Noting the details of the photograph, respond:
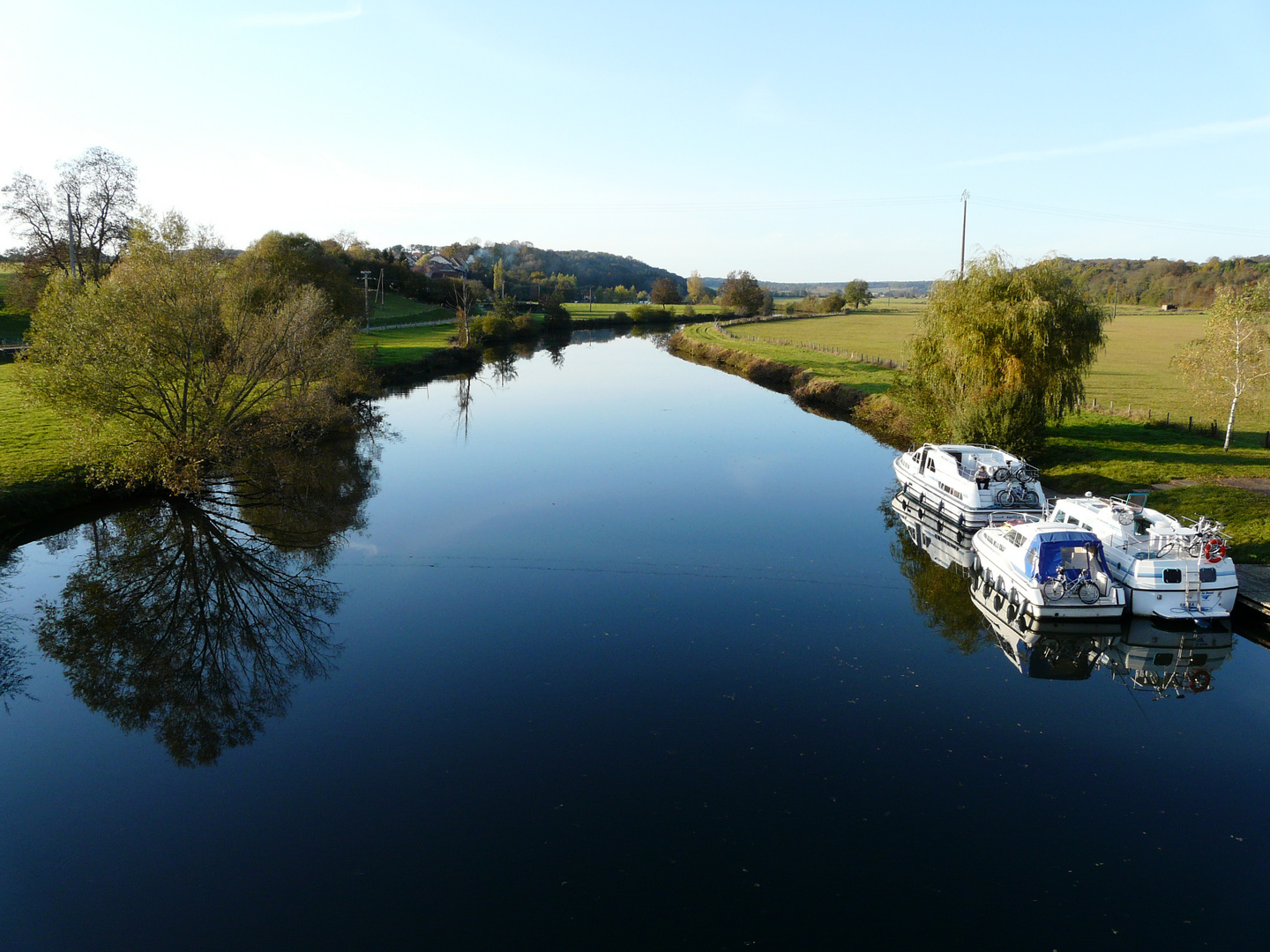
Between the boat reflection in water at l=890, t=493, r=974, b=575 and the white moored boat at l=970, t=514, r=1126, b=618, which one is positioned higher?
the white moored boat at l=970, t=514, r=1126, b=618

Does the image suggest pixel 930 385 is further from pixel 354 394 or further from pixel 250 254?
pixel 250 254

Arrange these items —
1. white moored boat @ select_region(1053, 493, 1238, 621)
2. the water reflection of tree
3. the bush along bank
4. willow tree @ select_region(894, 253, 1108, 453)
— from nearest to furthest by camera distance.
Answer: the water reflection of tree < white moored boat @ select_region(1053, 493, 1238, 621) < willow tree @ select_region(894, 253, 1108, 453) < the bush along bank

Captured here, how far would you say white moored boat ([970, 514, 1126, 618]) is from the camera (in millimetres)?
15719

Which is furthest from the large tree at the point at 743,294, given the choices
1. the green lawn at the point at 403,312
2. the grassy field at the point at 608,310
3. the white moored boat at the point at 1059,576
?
the white moored boat at the point at 1059,576

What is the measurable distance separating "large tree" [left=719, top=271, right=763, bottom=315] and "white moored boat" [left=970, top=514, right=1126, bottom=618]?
10709 cm

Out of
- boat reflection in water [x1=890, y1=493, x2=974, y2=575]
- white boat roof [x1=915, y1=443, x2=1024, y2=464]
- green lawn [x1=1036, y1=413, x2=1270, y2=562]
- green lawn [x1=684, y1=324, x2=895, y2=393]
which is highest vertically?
green lawn [x1=684, y1=324, x2=895, y2=393]

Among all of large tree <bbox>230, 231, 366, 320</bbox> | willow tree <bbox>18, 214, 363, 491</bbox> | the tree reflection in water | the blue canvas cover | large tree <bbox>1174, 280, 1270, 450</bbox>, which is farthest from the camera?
large tree <bbox>230, 231, 366, 320</bbox>

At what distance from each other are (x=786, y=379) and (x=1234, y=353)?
30.3 metres

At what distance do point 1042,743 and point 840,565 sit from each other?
24.5 ft

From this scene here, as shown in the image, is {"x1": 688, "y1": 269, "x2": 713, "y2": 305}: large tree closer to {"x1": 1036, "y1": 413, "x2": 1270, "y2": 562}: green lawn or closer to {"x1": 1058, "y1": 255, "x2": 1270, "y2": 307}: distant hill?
{"x1": 1058, "y1": 255, "x2": 1270, "y2": 307}: distant hill

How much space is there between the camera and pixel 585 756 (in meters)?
11.1

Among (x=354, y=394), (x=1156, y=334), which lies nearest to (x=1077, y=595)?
(x=354, y=394)

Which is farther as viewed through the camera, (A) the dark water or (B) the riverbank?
(B) the riverbank

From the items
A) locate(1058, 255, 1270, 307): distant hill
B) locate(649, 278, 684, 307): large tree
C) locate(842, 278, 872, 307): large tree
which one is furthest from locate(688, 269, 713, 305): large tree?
locate(1058, 255, 1270, 307): distant hill
